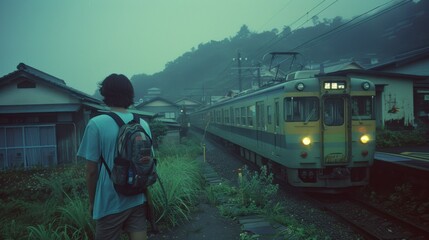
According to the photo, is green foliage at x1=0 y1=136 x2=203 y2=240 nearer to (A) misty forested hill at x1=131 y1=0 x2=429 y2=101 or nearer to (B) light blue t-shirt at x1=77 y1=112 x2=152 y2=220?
(B) light blue t-shirt at x1=77 y1=112 x2=152 y2=220

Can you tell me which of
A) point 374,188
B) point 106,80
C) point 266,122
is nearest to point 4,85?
point 266,122

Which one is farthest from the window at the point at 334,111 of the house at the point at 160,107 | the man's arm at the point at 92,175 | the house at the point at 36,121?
the house at the point at 160,107

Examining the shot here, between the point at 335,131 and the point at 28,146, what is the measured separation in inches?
441

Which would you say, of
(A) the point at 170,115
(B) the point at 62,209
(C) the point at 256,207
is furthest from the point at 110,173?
(A) the point at 170,115

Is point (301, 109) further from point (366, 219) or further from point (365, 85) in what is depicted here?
point (366, 219)

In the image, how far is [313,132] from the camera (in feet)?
22.5

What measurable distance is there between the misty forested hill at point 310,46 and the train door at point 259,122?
145 centimetres

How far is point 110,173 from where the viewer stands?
241 centimetres

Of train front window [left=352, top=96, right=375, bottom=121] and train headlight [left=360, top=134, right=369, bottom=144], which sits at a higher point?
train front window [left=352, top=96, right=375, bottom=121]

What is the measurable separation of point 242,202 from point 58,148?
9.20 metres

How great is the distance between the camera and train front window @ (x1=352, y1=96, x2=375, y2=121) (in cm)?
705

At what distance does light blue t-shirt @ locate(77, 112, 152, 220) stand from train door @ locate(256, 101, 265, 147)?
266 inches

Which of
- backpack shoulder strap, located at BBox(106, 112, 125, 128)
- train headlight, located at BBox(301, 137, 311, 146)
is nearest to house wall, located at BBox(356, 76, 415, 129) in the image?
train headlight, located at BBox(301, 137, 311, 146)

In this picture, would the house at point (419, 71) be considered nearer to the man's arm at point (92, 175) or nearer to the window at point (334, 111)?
the window at point (334, 111)
